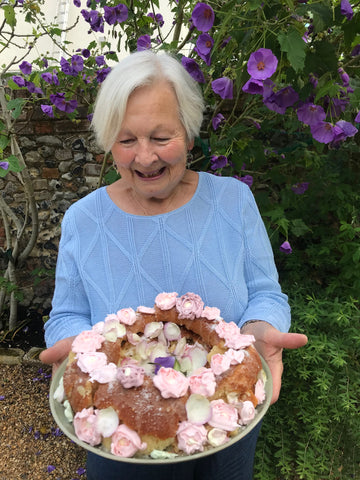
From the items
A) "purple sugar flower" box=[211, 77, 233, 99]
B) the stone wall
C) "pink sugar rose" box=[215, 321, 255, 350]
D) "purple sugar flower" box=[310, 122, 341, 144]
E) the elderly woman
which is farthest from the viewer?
the stone wall

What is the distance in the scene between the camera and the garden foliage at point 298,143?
1.15 meters

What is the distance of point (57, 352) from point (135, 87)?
2.76 ft

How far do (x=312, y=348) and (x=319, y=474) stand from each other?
63cm

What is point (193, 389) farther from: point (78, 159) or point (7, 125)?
point (78, 159)

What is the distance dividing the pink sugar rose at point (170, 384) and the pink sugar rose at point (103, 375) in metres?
0.10

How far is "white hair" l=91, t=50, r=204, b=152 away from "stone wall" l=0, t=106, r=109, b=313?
75.9 inches

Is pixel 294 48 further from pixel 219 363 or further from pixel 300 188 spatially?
pixel 300 188

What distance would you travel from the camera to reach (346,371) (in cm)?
166

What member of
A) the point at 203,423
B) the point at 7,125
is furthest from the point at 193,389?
the point at 7,125

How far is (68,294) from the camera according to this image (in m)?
1.31

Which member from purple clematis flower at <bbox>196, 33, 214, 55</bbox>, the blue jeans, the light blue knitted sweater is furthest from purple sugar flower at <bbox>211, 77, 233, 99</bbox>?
the blue jeans

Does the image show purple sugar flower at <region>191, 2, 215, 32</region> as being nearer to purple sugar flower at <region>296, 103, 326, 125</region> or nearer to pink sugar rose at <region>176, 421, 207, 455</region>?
purple sugar flower at <region>296, 103, 326, 125</region>

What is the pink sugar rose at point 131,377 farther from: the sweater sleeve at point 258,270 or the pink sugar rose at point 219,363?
the sweater sleeve at point 258,270

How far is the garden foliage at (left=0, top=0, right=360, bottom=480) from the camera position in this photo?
3.79ft
